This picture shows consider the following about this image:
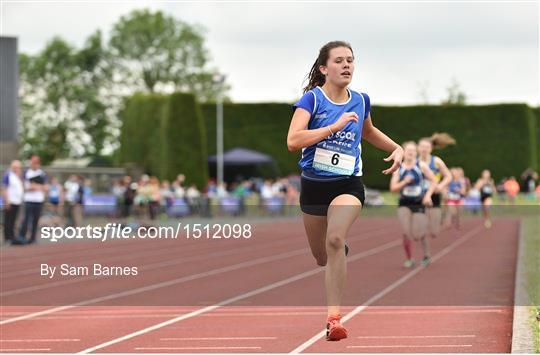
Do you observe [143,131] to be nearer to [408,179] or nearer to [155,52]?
[155,52]


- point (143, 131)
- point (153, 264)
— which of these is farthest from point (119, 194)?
point (153, 264)

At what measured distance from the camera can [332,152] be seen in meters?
4.94

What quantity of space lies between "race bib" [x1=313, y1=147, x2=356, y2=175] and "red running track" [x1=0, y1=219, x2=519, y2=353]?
14.1 ft

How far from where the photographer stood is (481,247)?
24234mm

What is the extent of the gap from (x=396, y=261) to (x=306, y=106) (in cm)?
1517

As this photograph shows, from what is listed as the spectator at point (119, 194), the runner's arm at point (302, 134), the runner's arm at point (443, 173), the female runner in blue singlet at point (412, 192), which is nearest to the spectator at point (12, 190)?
the female runner in blue singlet at point (412, 192)

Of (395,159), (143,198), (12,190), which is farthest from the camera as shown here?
(143,198)

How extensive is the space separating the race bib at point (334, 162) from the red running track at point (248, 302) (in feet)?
14.1

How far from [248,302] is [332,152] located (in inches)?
336

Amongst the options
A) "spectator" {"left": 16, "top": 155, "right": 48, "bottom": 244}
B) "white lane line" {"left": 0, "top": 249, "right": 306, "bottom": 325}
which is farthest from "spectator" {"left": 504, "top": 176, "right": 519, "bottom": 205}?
"spectator" {"left": 16, "top": 155, "right": 48, "bottom": 244}

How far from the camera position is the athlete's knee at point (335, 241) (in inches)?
201

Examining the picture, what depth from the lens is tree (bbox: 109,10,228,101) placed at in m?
72.2

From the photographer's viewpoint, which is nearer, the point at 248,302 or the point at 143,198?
the point at 248,302

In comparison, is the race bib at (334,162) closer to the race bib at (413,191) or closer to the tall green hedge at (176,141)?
the race bib at (413,191)
